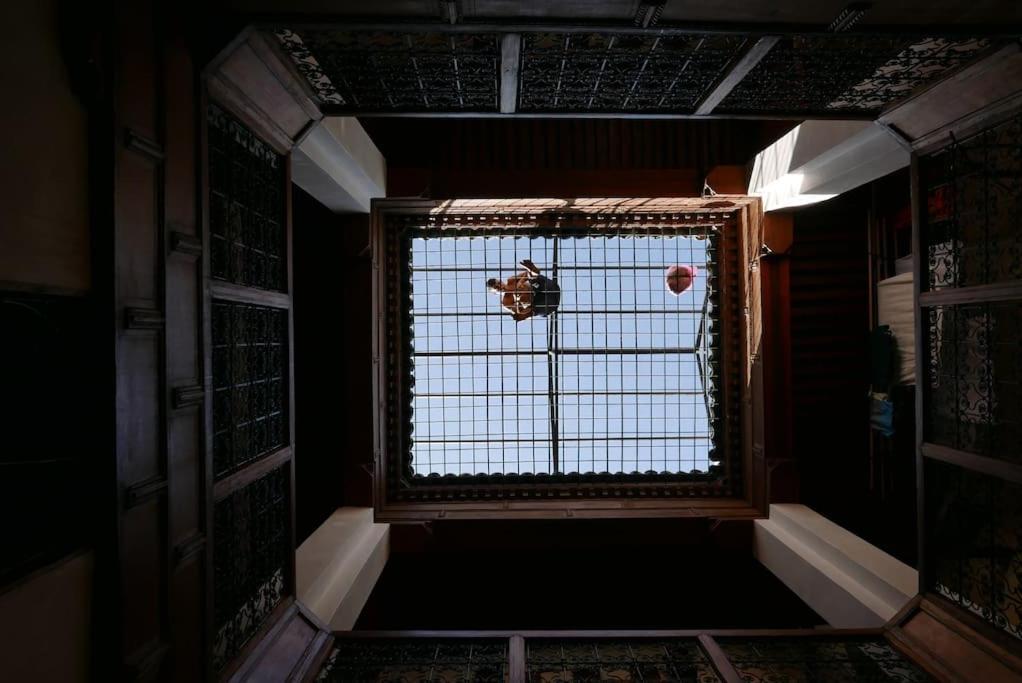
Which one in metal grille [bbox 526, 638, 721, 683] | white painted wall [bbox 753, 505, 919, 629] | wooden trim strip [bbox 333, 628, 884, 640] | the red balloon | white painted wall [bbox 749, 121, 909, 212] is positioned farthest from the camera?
the red balloon

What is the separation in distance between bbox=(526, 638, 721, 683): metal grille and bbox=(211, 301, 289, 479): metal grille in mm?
1929

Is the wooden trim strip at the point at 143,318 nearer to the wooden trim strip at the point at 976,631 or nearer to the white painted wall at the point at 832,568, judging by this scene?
the wooden trim strip at the point at 976,631

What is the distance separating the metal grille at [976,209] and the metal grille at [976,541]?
3.56ft

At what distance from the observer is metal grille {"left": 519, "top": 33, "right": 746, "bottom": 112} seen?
263cm

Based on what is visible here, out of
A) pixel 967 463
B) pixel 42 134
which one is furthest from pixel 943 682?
pixel 42 134

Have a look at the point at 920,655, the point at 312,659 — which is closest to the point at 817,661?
the point at 920,655

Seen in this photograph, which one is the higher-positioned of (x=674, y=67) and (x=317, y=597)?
(x=674, y=67)

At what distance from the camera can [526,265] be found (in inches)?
230

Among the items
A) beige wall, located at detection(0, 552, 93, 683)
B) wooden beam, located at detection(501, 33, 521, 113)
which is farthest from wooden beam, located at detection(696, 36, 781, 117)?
beige wall, located at detection(0, 552, 93, 683)

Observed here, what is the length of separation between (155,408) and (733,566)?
5309 mm

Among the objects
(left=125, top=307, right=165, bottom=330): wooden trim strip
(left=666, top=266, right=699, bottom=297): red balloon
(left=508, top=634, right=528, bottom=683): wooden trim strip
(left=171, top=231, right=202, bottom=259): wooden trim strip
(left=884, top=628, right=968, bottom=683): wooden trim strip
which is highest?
(left=666, top=266, right=699, bottom=297): red balloon

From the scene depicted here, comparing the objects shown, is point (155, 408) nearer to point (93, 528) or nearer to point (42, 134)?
point (93, 528)

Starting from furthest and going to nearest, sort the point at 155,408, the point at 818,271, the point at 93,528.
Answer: the point at 818,271 < the point at 155,408 < the point at 93,528

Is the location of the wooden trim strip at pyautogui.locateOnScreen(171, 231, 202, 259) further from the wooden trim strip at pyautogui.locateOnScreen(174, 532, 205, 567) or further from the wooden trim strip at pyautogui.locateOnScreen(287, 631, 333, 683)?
the wooden trim strip at pyautogui.locateOnScreen(287, 631, 333, 683)
